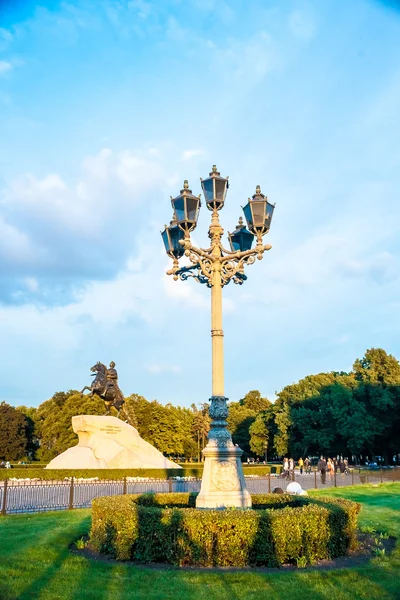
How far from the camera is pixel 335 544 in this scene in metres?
9.27

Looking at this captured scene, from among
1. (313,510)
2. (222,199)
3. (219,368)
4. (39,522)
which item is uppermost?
(222,199)

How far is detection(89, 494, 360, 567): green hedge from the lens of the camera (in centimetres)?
855

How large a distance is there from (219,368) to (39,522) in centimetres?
691

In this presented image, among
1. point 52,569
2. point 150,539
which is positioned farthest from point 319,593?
point 52,569

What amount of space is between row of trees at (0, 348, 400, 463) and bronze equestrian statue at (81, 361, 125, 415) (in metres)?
11.7

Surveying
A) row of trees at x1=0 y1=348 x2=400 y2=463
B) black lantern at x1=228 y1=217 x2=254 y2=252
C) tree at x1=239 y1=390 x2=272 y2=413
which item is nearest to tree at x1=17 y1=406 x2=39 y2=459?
row of trees at x1=0 y1=348 x2=400 y2=463

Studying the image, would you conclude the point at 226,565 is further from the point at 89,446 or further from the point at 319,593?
the point at 89,446

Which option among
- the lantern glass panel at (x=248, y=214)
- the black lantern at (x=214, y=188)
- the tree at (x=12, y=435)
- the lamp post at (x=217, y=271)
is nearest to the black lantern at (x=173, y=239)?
the lamp post at (x=217, y=271)

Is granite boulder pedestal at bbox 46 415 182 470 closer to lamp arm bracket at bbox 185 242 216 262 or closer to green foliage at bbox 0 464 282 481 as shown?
green foliage at bbox 0 464 282 481

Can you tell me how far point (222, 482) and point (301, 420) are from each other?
5228 cm

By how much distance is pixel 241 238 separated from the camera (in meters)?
13.5

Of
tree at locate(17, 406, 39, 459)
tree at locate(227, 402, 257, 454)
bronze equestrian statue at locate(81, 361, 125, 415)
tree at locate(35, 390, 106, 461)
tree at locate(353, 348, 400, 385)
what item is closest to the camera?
bronze equestrian statue at locate(81, 361, 125, 415)

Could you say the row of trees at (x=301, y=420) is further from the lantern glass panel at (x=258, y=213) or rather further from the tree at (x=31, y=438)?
the lantern glass panel at (x=258, y=213)

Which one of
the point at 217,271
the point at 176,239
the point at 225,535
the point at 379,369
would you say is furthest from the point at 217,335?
the point at 379,369
